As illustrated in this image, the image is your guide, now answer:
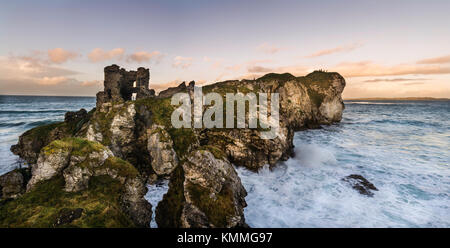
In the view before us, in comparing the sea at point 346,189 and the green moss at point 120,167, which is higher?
the green moss at point 120,167

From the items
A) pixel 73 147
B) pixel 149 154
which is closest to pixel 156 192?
Result: pixel 149 154

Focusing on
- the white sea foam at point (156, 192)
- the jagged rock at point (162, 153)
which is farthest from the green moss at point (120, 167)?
the jagged rock at point (162, 153)

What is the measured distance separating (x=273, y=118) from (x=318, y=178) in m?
7.57

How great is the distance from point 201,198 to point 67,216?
4669 millimetres

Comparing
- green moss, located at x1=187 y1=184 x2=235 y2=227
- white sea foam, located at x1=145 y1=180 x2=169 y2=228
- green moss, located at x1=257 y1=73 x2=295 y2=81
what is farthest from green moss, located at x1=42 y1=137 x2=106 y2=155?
green moss, located at x1=257 y1=73 x2=295 y2=81

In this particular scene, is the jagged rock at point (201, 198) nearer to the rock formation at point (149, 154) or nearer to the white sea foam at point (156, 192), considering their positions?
the rock formation at point (149, 154)

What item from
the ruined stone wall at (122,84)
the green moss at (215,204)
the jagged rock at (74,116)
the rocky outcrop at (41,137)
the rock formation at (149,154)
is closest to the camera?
the rock formation at (149,154)

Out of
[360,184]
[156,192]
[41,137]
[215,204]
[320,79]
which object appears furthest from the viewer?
[320,79]

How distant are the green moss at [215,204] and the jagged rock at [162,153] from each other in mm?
7397

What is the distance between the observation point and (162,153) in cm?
1531

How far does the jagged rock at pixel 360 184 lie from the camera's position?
13852mm

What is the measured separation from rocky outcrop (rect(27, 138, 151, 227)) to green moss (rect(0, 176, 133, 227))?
27 cm

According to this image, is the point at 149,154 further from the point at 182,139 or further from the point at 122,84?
the point at 122,84

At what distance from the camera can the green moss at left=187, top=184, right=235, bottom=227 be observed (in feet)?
25.3
